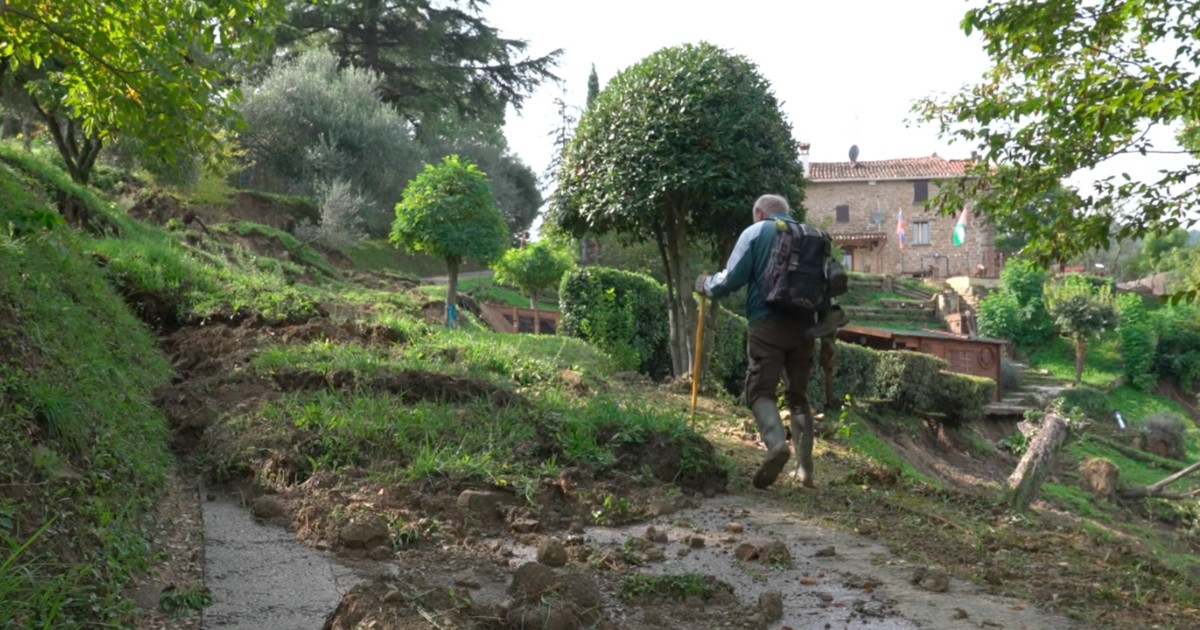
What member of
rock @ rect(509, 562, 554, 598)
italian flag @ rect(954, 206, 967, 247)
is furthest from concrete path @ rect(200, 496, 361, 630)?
italian flag @ rect(954, 206, 967, 247)

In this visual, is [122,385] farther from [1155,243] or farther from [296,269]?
[1155,243]

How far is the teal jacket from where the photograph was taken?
7238 millimetres

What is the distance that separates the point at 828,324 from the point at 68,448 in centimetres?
430

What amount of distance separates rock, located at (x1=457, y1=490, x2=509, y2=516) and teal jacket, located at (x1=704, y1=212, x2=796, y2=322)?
211 cm

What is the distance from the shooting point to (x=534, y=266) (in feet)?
100

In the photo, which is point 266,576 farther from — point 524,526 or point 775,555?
point 775,555

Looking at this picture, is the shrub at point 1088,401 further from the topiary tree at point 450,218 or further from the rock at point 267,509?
the rock at point 267,509

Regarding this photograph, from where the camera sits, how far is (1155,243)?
2867 inches

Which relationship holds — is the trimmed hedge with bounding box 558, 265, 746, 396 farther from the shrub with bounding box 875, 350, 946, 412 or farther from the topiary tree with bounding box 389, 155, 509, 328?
the shrub with bounding box 875, 350, 946, 412

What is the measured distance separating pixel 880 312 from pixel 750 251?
45.6 m

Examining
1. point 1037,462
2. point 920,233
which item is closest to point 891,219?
point 920,233

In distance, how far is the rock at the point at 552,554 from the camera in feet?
17.3

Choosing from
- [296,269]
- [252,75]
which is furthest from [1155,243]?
[296,269]

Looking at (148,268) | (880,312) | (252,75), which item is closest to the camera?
(148,268)
